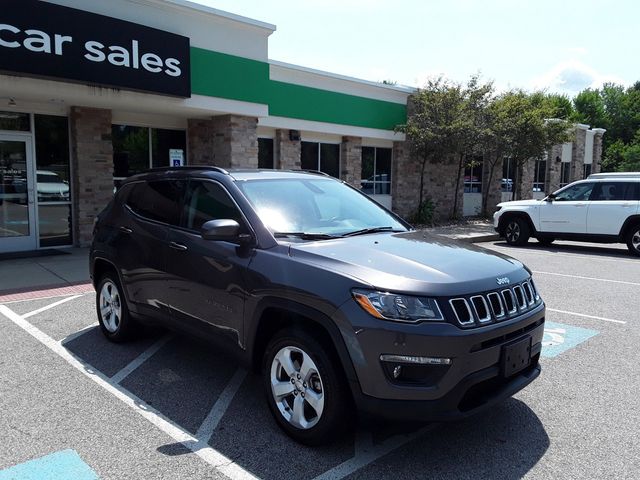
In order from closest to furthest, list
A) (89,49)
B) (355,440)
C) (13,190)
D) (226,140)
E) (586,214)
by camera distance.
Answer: (355,440) → (89,49) → (13,190) → (226,140) → (586,214)

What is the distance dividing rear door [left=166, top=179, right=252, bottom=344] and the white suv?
11.4 m

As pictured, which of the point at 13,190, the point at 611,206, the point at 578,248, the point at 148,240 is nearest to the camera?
the point at 148,240

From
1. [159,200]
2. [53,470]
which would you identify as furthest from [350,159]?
[53,470]

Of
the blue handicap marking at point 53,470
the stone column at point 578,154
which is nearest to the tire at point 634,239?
the blue handicap marking at point 53,470

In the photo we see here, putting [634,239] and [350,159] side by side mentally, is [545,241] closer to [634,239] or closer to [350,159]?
[634,239]

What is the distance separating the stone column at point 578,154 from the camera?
30547mm

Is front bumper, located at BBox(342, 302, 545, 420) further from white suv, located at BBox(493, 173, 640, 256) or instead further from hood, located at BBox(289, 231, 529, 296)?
white suv, located at BBox(493, 173, 640, 256)

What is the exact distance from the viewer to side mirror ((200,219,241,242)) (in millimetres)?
3637

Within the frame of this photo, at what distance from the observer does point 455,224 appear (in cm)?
1922

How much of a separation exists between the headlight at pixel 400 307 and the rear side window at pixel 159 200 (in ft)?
7.24

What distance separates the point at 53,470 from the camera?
10.3ft

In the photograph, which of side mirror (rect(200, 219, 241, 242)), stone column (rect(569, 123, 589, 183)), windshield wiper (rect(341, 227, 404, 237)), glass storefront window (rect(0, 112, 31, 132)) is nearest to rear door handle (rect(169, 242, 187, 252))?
side mirror (rect(200, 219, 241, 242))

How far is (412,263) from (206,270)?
1607mm

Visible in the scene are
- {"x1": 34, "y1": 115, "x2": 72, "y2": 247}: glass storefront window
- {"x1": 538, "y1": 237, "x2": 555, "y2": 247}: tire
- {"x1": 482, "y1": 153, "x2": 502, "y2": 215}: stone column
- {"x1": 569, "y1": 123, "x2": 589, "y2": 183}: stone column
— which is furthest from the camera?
{"x1": 569, "y1": 123, "x2": 589, "y2": 183}: stone column
